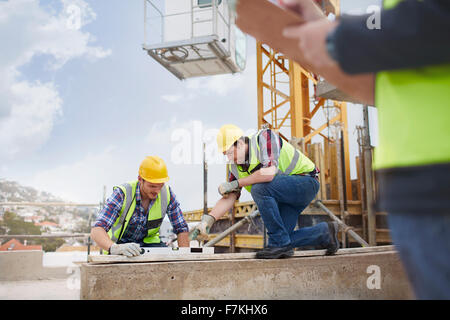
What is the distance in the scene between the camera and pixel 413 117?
0.80m

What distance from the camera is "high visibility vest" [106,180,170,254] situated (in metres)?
4.07

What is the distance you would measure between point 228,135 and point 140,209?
4.12ft

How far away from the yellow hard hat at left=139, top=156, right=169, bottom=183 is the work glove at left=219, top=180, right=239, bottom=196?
0.61 metres

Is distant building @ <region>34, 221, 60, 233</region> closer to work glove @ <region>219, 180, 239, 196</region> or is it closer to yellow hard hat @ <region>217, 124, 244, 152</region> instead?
work glove @ <region>219, 180, 239, 196</region>

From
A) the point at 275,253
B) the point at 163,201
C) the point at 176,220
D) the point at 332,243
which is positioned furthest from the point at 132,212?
the point at 332,243

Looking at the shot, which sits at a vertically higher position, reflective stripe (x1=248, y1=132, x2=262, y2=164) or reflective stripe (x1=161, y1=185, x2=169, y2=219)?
reflective stripe (x1=248, y1=132, x2=262, y2=164)

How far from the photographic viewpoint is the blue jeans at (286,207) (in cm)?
362

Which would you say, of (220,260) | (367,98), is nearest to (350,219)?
(220,260)

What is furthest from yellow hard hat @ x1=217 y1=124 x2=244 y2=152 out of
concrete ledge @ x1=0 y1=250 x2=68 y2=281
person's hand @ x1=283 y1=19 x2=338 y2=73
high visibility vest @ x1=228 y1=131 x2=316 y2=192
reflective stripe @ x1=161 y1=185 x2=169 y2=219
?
concrete ledge @ x1=0 y1=250 x2=68 y2=281

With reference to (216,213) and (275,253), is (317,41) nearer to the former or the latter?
(275,253)

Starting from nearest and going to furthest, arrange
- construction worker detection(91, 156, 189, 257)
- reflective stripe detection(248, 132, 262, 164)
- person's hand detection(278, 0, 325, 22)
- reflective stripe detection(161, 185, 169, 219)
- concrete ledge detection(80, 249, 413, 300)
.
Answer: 1. person's hand detection(278, 0, 325, 22)
2. concrete ledge detection(80, 249, 413, 300)
3. reflective stripe detection(248, 132, 262, 164)
4. construction worker detection(91, 156, 189, 257)
5. reflective stripe detection(161, 185, 169, 219)

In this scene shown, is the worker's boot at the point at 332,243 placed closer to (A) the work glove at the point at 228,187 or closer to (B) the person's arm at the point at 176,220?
(A) the work glove at the point at 228,187

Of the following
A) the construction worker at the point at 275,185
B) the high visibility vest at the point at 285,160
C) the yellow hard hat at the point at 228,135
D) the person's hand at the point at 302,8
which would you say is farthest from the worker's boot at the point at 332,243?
the person's hand at the point at 302,8

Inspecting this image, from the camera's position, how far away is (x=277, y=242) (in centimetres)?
359
